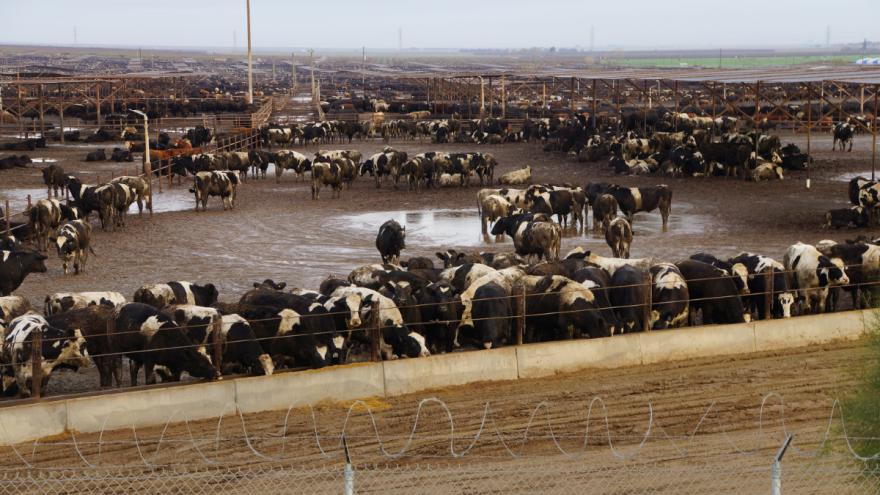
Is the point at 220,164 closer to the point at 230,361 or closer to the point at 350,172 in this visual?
the point at 350,172

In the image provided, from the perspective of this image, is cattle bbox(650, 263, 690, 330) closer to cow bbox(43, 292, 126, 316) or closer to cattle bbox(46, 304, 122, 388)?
cattle bbox(46, 304, 122, 388)

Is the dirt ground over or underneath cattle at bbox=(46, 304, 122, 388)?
underneath

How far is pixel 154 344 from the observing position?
1337 cm

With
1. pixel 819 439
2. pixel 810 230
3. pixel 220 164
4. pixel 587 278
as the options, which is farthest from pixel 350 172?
pixel 819 439

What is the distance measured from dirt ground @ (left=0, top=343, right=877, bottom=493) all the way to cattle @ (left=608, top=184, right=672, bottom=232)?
12382 mm

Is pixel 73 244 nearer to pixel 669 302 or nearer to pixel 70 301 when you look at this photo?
pixel 70 301

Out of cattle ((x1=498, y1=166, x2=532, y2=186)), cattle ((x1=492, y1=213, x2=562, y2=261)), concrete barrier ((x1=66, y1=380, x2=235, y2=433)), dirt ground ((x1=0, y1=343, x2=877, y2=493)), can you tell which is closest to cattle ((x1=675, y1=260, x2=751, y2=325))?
dirt ground ((x1=0, y1=343, x2=877, y2=493))

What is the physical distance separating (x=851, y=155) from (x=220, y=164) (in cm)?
2298

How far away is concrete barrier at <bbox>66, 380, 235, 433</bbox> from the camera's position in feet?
39.3

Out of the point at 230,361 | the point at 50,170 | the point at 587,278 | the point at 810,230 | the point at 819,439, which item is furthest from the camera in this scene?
the point at 50,170

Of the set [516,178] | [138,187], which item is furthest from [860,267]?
[516,178]

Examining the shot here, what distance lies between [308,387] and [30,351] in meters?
3.17

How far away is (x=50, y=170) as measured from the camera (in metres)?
32.9

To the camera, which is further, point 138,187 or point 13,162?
point 13,162
